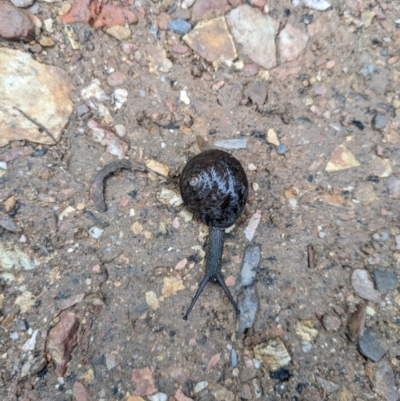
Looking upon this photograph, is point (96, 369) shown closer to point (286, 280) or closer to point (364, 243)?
point (286, 280)

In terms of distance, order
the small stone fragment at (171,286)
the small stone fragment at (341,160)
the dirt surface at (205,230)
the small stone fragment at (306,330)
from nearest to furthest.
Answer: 1. the dirt surface at (205,230)
2. the small stone fragment at (306,330)
3. the small stone fragment at (171,286)
4. the small stone fragment at (341,160)

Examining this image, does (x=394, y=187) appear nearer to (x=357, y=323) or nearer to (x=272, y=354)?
(x=357, y=323)

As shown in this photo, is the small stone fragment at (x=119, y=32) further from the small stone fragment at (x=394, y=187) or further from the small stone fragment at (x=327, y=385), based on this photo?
the small stone fragment at (x=327, y=385)

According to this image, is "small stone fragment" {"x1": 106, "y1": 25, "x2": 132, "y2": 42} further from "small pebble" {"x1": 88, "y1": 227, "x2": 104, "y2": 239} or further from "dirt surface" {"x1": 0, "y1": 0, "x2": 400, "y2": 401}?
"small pebble" {"x1": 88, "y1": 227, "x2": 104, "y2": 239}

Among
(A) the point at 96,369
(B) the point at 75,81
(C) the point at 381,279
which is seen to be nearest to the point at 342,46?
(C) the point at 381,279

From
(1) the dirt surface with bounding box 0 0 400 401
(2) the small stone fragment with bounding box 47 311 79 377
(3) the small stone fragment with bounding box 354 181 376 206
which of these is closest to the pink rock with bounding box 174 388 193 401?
(1) the dirt surface with bounding box 0 0 400 401

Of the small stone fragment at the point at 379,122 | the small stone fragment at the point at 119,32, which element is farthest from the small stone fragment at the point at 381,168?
the small stone fragment at the point at 119,32
